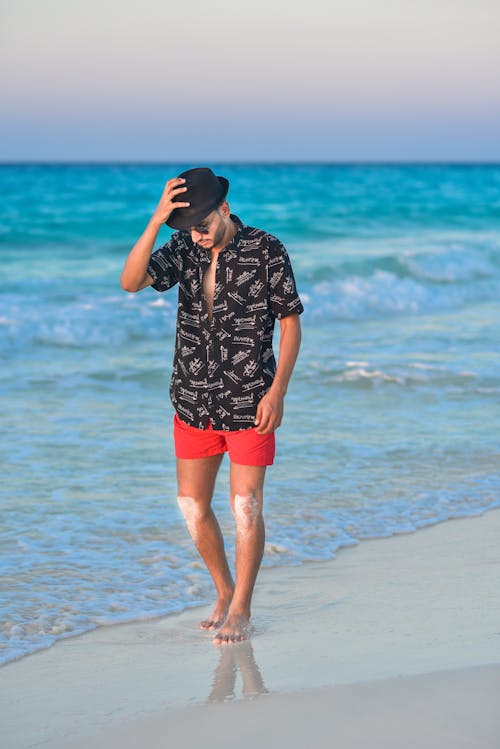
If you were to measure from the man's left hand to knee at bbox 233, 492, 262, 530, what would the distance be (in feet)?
0.94

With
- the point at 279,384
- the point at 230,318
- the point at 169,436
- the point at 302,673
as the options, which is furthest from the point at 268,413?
the point at 169,436

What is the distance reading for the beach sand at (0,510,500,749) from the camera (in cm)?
337

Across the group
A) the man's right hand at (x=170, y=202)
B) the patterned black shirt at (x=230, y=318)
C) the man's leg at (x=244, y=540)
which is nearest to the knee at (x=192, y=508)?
the man's leg at (x=244, y=540)

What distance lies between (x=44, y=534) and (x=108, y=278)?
14712 mm

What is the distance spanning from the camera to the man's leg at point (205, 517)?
14.5 ft

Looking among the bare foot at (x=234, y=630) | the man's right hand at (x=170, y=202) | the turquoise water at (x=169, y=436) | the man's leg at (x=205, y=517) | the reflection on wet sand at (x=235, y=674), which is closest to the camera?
the reflection on wet sand at (x=235, y=674)

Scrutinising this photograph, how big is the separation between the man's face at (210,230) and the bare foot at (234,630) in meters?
1.45

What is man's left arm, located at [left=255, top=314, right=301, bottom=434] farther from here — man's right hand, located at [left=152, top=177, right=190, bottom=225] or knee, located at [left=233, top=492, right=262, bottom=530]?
man's right hand, located at [left=152, top=177, right=190, bottom=225]

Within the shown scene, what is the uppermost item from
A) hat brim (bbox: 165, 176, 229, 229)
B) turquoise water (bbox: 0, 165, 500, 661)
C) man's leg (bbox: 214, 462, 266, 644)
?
hat brim (bbox: 165, 176, 229, 229)

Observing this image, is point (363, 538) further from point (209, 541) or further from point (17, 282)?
point (17, 282)

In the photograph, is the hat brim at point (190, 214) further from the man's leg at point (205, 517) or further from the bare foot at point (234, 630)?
the bare foot at point (234, 630)

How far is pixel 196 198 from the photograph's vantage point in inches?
157

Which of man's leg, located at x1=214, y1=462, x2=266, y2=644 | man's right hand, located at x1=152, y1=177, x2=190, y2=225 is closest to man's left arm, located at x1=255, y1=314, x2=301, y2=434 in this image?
man's leg, located at x1=214, y1=462, x2=266, y2=644

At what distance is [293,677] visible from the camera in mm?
3871
